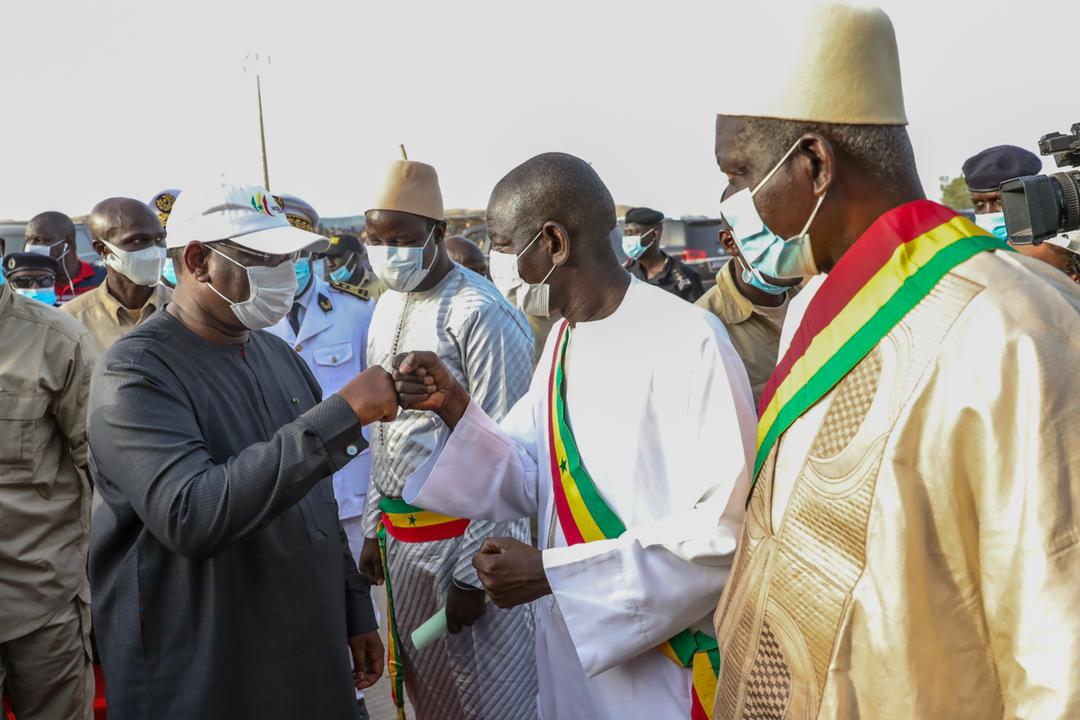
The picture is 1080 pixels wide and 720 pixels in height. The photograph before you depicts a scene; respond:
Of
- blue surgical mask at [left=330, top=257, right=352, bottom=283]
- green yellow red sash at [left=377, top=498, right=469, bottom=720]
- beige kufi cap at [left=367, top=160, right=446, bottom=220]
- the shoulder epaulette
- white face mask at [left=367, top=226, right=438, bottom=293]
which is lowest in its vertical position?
green yellow red sash at [left=377, top=498, right=469, bottom=720]

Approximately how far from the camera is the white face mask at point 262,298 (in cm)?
262

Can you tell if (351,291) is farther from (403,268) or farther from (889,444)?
(889,444)

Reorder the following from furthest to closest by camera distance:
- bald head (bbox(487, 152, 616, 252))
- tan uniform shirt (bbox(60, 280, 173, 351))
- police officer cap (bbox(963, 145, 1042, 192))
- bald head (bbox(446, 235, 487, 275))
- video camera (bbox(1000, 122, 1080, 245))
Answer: bald head (bbox(446, 235, 487, 275)), tan uniform shirt (bbox(60, 280, 173, 351)), police officer cap (bbox(963, 145, 1042, 192)), bald head (bbox(487, 152, 616, 252)), video camera (bbox(1000, 122, 1080, 245))

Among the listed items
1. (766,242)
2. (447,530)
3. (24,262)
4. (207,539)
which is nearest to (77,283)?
(24,262)

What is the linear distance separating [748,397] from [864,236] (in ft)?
2.55

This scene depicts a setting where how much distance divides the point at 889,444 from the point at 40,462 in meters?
3.09

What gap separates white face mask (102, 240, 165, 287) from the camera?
496 centimetres

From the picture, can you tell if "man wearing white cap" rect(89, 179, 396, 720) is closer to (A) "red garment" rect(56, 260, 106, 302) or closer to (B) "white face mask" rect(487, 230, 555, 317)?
(B) "white face mask" rect(487, 230, 555, 317)

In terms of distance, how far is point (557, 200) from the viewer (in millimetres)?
2615

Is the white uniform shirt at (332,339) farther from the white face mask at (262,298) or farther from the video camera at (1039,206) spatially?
the video camera at (1039,206)

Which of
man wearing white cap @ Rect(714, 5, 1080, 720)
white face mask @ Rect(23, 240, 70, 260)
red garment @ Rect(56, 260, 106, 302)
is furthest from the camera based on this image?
red garment @ Rect(56, 260, 106, 302)

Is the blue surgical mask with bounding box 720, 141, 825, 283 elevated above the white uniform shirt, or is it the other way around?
the blue surgical mask with bounding box 720, 141, 825, 283

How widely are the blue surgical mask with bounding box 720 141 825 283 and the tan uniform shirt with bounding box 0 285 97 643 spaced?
2.64m

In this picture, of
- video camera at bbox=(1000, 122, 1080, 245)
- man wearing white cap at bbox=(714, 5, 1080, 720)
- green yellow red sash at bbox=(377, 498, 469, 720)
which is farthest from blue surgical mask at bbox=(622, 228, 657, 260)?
man wearing white cap at bbox=(714, 5, 1080, 720)
